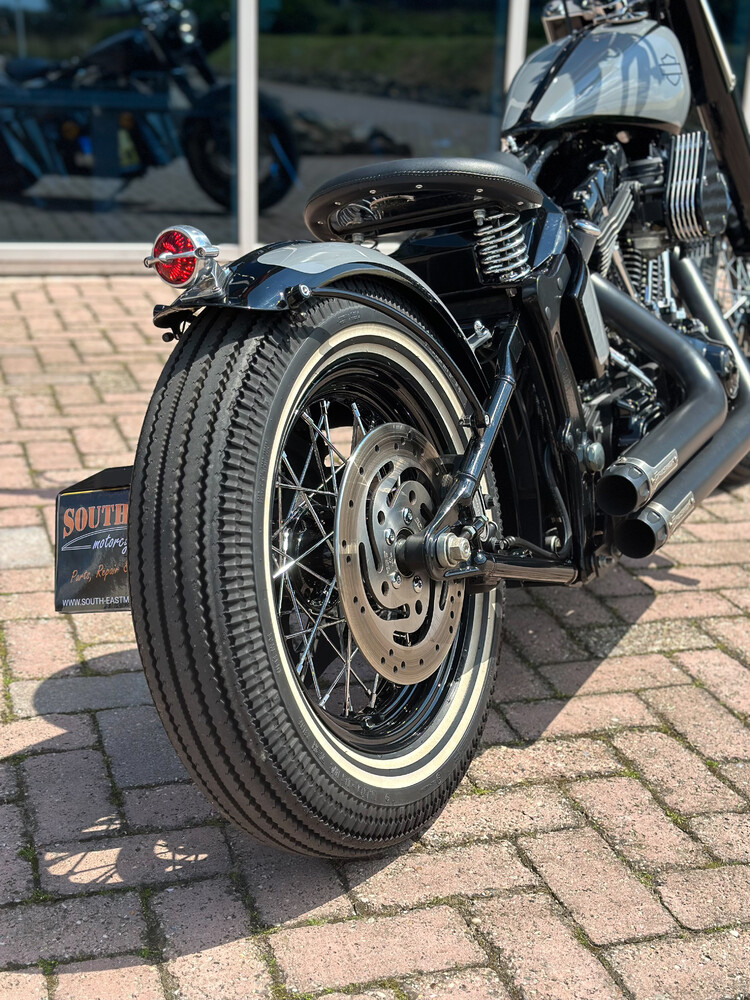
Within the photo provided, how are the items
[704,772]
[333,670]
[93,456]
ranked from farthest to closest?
[93,456], [333,670], [704,772]

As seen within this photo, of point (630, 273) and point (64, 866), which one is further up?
point (630, 273)

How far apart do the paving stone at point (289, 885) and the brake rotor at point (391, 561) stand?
0.40m

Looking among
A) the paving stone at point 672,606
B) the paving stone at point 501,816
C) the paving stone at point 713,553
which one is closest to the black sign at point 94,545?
the paving stone at point 501,816

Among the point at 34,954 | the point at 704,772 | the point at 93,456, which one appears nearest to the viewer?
the point at 34,954

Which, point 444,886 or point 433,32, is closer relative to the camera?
point 444,886

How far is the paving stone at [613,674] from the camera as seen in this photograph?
3051 millimetres

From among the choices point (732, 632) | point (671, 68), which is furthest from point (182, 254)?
point (732, 632)

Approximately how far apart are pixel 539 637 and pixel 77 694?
4.21 ft

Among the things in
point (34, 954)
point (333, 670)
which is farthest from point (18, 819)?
point (333, 670)

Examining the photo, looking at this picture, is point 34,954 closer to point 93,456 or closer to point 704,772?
point 704,772

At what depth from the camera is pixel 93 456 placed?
4445 millimetres

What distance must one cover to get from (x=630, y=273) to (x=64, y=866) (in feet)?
7.36

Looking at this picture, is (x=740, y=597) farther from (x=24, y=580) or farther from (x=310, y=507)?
(x=24, y=580)

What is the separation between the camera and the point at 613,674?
312cm
